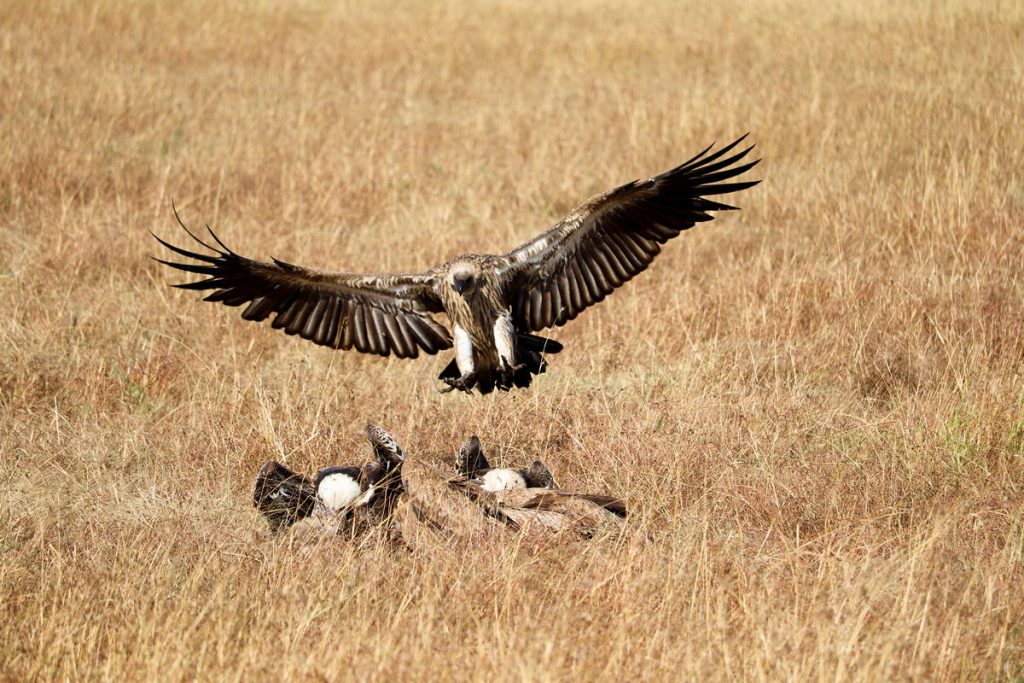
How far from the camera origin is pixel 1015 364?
5.67 metres

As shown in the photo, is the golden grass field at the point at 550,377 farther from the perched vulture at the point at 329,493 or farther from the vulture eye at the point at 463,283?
the vulture eye at the point at 463,283

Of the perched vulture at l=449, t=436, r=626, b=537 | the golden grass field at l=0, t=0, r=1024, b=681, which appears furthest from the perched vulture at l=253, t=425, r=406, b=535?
the perched vulture at l=449, t=436, r=626, b=537

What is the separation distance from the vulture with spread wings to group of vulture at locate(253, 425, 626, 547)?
1.96 ft

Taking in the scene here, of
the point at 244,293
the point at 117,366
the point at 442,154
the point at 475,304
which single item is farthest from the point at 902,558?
the point at 442,154

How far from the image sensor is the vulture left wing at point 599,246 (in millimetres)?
4879

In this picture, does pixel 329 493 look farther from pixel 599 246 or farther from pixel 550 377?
pixel 550 377

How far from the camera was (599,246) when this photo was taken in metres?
5.10

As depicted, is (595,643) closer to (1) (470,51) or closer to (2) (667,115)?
(2) (667,115)

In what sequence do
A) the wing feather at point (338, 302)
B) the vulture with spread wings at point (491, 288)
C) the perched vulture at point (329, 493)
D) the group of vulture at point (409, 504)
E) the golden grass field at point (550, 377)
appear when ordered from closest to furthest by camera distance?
the golden grass field at point (550, 377) < the group of vulture at point (409, 504) < the perched vulture at point (329, 493) < the vulture with spread wings at point (491, 288) < the wing feather at point (338, 302)

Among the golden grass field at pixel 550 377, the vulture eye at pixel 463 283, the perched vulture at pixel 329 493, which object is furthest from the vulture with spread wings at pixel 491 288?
the perched vulture at pixel 329 493

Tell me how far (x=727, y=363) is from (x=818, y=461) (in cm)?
121

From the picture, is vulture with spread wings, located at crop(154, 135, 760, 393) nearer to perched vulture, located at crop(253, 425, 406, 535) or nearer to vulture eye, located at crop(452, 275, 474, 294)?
vulture eye, located at crop(452, 275, 474, 294)

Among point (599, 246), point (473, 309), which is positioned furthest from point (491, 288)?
point (599, 246)

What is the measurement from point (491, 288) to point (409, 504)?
1.15 m
